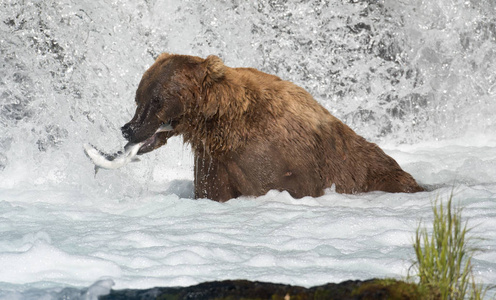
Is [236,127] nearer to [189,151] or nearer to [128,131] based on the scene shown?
[128,131]

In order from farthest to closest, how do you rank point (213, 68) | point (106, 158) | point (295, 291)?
point (213, 68) → point (106, 158) → point (295, 291)

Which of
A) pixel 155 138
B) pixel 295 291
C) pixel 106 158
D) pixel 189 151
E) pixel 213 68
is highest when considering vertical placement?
pixel 213 68

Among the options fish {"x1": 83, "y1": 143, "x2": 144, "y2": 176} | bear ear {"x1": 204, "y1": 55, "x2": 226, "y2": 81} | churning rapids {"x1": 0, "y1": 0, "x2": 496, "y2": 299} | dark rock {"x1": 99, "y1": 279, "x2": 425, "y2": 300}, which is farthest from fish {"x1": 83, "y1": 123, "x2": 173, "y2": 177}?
dark rock {"x1": 99, "y1": 279, "x2": 425, "y2": 300}

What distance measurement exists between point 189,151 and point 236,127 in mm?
4819

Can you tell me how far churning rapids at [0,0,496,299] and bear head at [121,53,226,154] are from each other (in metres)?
0.46

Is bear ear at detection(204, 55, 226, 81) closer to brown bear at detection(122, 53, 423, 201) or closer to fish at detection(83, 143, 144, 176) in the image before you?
brown bear at detection(122, 53, 423, 201)

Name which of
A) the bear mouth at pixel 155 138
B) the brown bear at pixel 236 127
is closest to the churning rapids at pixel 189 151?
the brown bear at pixel 236 127

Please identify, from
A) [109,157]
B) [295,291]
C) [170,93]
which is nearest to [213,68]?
[170,93]

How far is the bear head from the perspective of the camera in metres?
5.45

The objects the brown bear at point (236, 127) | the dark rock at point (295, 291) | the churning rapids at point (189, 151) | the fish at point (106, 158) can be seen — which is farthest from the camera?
the brown bear at point (236, 127)

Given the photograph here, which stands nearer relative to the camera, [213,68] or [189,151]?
[213,68]

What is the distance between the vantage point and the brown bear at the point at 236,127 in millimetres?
Result: 5469

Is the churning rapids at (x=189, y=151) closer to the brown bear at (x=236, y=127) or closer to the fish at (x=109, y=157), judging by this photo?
the brown bear at (x=236, y=127)

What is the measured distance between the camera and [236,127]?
217 inches
